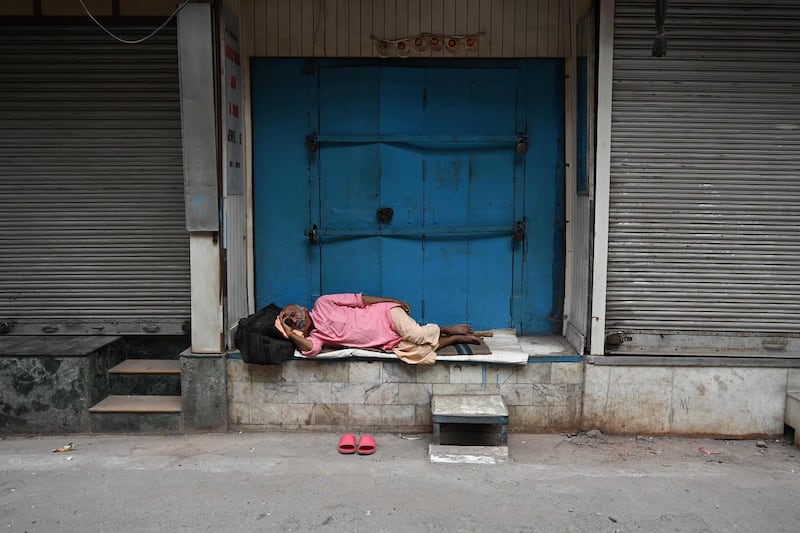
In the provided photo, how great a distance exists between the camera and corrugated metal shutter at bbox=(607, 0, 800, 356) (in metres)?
6.14

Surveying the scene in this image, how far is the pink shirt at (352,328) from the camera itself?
250 inches

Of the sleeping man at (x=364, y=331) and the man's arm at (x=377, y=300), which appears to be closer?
the sleeping man at (x=364, y=331)

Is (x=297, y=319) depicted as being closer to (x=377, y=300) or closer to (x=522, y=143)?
(x=377, y=300)

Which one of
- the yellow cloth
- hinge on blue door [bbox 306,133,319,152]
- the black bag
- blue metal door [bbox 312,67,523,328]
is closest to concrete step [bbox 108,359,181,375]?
the black bag

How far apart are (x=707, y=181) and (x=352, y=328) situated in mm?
3276

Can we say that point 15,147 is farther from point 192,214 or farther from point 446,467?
point 446,467

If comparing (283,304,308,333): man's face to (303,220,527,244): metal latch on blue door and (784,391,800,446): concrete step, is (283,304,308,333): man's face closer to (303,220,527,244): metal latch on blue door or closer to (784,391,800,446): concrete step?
(303,220,527,244): metal latch on blue door

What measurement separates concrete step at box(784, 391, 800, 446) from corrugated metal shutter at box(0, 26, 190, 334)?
5.40 metres

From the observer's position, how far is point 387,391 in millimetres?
6359

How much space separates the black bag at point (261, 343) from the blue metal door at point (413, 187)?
2.66 ft

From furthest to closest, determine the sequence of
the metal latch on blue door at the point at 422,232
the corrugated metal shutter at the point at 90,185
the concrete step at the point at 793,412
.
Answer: the metal latch on blue door at the point at 422,232 < the corrugated metal shutter at the point at 90,185 < the concrete step at the point at 793,412

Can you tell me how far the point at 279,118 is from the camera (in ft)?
22.6

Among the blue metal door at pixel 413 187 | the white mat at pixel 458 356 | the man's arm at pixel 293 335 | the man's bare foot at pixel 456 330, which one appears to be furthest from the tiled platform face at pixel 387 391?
the blue metal door at pixel 413 187

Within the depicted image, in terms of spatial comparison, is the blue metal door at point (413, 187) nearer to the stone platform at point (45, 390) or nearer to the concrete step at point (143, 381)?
the concrete step at point (143, 381)
